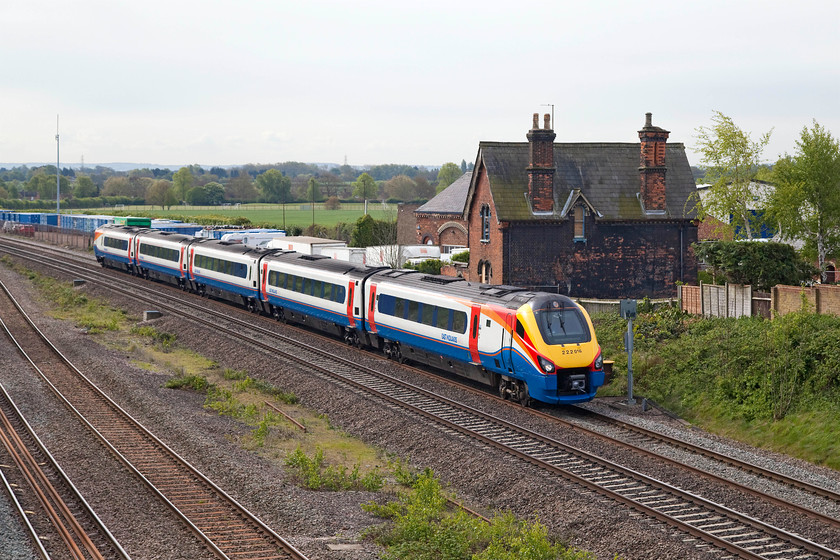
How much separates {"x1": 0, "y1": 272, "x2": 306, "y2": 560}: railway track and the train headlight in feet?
27.3

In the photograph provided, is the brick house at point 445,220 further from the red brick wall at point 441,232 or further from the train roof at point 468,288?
the train roof at point 468,288

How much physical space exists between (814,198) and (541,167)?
459 inches

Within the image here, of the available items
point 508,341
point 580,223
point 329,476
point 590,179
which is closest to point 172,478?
point 329,476

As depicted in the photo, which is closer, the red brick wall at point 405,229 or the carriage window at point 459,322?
the carriage window at point 459,322

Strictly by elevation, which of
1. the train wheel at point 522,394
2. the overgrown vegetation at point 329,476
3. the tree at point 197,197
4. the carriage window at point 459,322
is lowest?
the overgrown vegetation at point 329,476

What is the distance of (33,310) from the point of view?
136 ft

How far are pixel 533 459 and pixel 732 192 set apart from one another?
26855mm

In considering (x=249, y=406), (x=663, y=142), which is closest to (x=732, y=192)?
(x=663, y=142)

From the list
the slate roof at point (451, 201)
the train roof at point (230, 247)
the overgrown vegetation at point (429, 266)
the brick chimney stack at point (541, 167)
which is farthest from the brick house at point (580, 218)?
the slate roof at point (451, 201)

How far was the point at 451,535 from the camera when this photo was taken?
530 inches

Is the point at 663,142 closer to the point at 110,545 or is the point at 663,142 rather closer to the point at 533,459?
the point at 533,459

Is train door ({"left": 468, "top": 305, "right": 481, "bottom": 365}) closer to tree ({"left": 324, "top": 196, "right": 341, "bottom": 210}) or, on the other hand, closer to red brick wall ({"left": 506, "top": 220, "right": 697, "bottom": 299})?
red brick wall ({"left": 506, "top": 220, "right": 697, "bottom": 299})

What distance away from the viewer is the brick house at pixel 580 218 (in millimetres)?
40500

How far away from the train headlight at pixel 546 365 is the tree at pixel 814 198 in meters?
19.1
